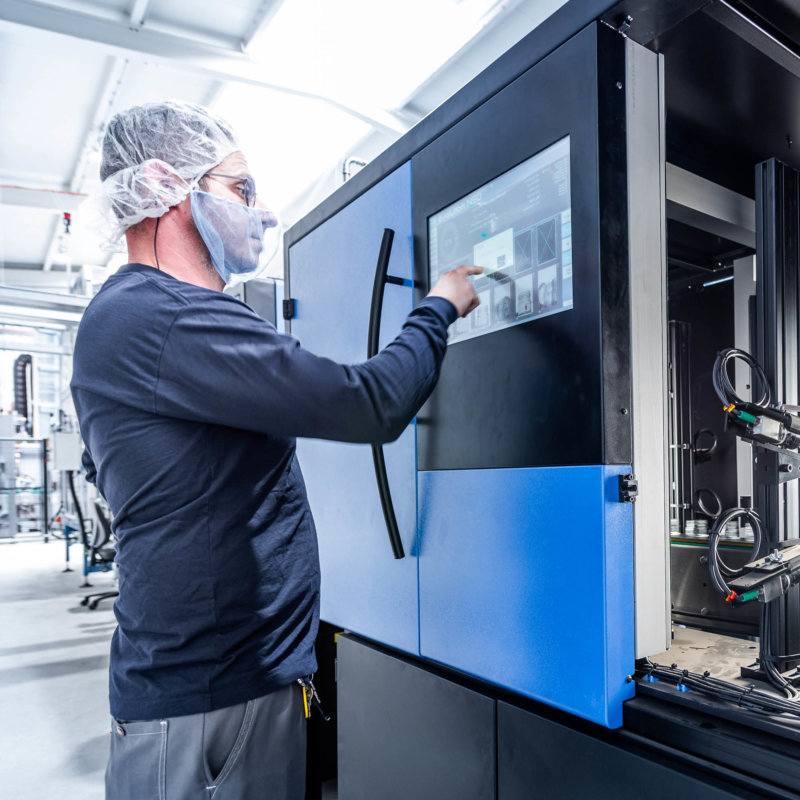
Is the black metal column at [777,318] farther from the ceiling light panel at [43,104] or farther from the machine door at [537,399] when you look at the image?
the ceiling light panel at [43,104]

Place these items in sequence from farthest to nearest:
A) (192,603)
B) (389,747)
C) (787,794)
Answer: (389,747) → (192,603) → (787,794)

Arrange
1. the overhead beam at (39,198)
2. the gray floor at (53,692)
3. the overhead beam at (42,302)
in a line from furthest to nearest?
the overhead beam at (42,302)
the overhead beam at (39,198)
the gray floor at (53,692)

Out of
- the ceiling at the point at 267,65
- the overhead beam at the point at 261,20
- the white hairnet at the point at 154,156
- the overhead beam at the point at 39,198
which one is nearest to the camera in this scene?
the white hairnet at the point at 154,156

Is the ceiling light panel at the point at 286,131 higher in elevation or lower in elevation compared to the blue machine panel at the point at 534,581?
higher

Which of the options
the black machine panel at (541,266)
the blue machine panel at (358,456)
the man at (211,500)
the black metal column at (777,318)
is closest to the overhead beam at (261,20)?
the blue machine panel at (358,456)

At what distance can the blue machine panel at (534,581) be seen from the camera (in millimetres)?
972

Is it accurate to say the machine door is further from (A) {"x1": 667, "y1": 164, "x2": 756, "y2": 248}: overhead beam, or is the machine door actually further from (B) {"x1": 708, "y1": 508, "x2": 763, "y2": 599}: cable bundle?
Result: (A) {"x1": 667, "y1": 164, "x2": 756, "y2": 248}: overhead beam

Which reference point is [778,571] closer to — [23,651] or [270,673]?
[270,673]

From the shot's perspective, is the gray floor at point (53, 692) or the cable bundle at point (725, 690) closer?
the cable bundle at point (725, 690)

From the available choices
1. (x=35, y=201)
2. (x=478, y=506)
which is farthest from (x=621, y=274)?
(x=35, y=201)

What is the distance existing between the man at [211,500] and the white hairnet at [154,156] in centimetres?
16

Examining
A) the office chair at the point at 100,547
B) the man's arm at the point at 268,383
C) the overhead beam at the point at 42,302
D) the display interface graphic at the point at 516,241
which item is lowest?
the office chair at the point at 100,547

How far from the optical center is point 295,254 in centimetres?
199

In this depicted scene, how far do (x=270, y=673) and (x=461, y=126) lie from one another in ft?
3.43
